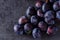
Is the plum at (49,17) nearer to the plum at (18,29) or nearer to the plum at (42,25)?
the plum at (42,25)

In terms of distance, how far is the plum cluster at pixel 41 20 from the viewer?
78 cm

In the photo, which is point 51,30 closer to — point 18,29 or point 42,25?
point 42,25

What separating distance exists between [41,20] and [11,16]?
0.18 meters

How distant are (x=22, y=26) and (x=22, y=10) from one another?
0.45ft

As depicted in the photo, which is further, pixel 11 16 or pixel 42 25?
pixel 11 16

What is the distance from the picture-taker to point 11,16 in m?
0.90

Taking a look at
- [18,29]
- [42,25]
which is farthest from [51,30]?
[18,29]

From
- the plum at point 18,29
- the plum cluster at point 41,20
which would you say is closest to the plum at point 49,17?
the plum cluster at point 41,20

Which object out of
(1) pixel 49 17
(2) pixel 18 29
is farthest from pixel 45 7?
(2) pixel 18 29

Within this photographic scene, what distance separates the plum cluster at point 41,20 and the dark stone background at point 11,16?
43 mm

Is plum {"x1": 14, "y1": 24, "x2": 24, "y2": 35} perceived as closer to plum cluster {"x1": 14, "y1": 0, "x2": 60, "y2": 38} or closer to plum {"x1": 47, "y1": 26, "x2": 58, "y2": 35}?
plum cluster {"x1": 14, "y1": 0, "x2": 60, "y2": 38}

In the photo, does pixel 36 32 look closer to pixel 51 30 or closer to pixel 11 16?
pixel 51 30

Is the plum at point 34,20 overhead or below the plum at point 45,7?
below

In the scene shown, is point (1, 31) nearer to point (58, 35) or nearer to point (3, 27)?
point (3, 27)
